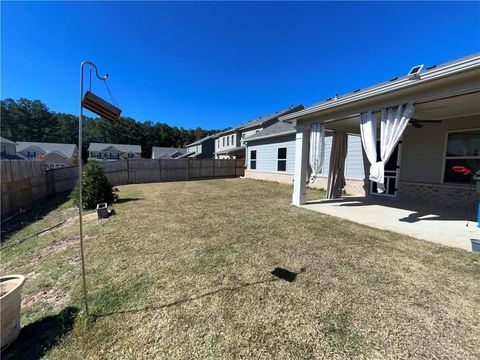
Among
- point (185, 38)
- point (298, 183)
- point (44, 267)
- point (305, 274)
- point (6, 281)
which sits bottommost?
point (44, 267)

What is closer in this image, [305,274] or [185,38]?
[305,274]

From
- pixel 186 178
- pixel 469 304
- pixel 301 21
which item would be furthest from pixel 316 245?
pixel 186 178

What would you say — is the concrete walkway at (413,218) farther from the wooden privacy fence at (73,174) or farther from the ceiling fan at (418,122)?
the wooden privacy fence at (73,174)

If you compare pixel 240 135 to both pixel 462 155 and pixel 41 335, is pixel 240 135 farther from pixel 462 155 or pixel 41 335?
pixel 41 335

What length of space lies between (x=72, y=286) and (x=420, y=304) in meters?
4.10

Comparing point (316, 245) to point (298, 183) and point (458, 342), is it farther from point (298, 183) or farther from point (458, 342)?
point (298, 183)

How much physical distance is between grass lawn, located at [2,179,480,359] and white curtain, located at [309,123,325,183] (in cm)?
236

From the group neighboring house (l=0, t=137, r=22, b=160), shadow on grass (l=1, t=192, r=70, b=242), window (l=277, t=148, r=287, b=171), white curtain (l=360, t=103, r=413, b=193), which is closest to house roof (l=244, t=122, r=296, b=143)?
window (l=277, t=148, r=287, b=171)

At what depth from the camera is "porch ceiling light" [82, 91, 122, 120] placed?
2.02 m

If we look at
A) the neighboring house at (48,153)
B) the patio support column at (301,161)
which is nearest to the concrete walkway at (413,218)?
the patio support column at (301,161)

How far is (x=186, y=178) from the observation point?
722 inches

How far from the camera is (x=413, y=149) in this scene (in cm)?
700

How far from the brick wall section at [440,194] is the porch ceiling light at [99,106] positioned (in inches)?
341

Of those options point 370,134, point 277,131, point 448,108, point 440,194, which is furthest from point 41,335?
point 277,131
